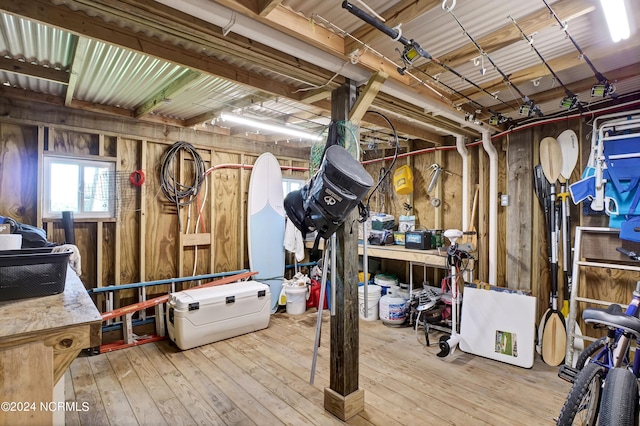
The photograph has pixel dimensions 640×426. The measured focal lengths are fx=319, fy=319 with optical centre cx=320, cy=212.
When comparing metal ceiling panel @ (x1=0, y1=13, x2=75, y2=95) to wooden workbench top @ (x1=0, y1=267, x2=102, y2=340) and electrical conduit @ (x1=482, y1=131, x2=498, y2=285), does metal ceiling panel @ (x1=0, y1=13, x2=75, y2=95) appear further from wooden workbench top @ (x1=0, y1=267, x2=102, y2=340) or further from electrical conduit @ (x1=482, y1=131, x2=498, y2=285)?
electrical conduit @ (x1=482, y1=131, x2=498, y2=285)

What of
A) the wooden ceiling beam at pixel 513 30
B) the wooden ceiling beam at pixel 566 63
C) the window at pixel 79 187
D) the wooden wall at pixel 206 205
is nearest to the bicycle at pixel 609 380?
the wooden wall at pixel 206 205

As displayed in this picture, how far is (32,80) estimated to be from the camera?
9.14 ft

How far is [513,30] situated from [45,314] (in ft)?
8.29

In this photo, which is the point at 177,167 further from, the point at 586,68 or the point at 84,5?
the point at 586,68

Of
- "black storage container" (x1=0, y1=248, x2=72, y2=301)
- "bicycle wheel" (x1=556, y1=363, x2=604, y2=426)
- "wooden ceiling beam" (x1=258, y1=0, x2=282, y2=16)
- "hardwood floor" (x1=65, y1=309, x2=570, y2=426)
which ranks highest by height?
"wooden ceiling beam" (x1=258, y1=0, x2=282, y2=16)

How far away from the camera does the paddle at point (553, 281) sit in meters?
3.01

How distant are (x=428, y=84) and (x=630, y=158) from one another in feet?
5.93

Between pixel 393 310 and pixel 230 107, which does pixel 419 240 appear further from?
pixel 230 107

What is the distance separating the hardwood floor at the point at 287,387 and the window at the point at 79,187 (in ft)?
4.99

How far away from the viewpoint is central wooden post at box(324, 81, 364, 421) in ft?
7.14

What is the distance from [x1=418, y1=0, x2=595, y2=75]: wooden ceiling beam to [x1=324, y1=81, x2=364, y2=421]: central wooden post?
2.32 feet

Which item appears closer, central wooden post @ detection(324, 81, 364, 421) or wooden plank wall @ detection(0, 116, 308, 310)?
central wooden post @ detection(324, 81, 364, 421)

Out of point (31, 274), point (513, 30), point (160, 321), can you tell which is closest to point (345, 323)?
point (31, 274)

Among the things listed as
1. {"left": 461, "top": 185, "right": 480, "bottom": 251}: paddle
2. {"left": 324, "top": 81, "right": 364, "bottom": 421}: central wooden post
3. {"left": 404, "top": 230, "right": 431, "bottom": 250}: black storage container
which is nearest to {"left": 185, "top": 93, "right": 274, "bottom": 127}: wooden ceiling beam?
{"left": 324, "top": 81, "right": 364, "bottom": 421}: central wooden post
